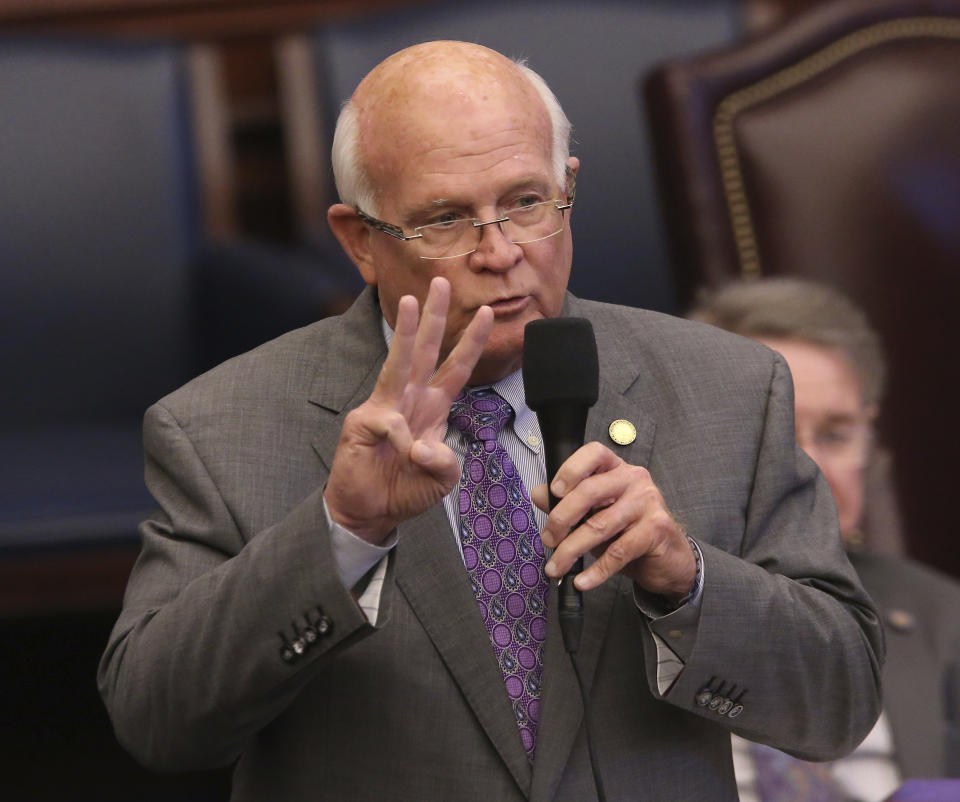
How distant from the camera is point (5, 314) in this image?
262 cm

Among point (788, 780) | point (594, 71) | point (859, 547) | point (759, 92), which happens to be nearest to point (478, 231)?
point (788, 780)

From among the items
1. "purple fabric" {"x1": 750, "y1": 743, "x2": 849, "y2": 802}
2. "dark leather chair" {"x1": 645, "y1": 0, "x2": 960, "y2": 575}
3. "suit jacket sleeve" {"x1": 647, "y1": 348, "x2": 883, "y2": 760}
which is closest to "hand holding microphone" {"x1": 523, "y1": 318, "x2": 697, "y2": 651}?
"suit jacket sleeve" {"x1": 647, "y1": 348, "x2": 883, "y2": 760}

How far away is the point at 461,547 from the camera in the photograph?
4.28 feet

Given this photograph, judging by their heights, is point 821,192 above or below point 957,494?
above

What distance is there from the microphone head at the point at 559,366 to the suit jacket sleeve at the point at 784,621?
0.19 metres

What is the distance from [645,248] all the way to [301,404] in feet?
4.79

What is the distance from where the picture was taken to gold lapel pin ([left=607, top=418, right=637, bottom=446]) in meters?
1.33

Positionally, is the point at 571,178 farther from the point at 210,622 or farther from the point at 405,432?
the point at 210,622

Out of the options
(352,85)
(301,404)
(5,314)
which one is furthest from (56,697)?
(301,404)

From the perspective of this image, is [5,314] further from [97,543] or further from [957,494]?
[957,494]

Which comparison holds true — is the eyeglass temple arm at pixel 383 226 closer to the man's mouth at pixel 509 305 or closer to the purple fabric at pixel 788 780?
the man's mouth at pixel 509 305

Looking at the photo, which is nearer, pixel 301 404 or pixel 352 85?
pixel 301 404

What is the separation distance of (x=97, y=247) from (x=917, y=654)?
155cm

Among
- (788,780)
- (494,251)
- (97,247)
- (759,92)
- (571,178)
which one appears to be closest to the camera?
(494,251)
